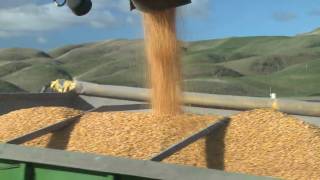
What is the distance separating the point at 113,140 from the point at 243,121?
39.1 inches

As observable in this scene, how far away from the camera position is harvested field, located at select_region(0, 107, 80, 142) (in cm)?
440

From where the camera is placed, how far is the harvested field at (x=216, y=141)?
383 centimetres

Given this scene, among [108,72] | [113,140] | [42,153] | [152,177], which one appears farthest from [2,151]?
[108,72]

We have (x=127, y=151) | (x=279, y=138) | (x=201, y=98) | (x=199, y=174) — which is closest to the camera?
(x=199, y=174)

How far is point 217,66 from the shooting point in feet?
139

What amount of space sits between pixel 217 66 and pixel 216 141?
127 ft

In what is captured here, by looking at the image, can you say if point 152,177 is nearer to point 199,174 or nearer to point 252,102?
point 199,174

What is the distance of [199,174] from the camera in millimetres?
2334

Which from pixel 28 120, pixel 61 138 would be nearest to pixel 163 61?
pixel 61 138

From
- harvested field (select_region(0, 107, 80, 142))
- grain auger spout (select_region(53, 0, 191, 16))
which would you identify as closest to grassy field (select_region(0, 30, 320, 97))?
harvested field (select_region(0, 107, 80, 142))

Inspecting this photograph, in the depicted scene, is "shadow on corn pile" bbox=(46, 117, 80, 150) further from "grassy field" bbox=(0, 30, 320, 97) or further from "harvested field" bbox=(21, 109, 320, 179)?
"grassy field" bbox=(0, 30, 320, 97)

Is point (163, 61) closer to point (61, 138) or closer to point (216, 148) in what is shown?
point (216, 148)

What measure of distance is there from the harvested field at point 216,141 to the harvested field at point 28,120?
0.21 meters

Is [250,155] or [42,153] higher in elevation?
[42,153]
